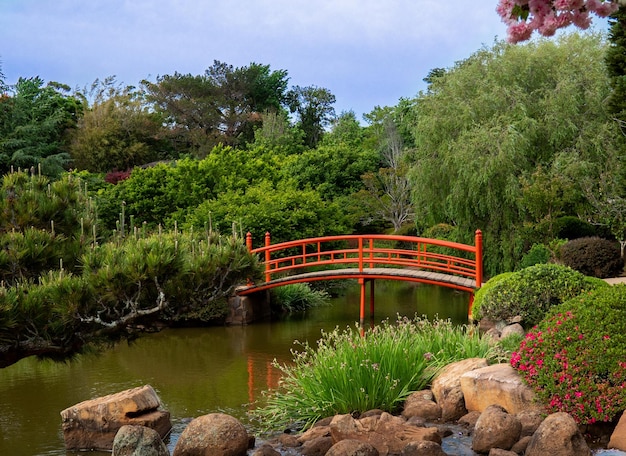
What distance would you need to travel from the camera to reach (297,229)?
67.7 ft

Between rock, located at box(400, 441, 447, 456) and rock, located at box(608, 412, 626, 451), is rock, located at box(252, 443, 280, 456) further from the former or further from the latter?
rock, located at box(608, 412, 626, 451)

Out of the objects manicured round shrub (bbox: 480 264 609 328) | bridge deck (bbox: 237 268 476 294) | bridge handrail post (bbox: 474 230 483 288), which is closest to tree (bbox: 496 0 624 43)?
manicured round shrub (bbox: 480 264 609 328)

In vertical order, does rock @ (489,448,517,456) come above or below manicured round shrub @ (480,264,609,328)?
below

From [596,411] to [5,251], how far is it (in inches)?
209

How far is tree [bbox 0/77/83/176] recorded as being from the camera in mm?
27812

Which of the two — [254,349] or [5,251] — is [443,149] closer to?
[254,349]

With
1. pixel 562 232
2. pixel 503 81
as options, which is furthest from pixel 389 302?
pixel 503 81

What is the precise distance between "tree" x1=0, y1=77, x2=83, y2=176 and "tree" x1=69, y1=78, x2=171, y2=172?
2.27ft

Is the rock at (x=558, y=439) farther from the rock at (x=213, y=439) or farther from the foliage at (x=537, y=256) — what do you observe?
the foliage at (x=537, y=256)

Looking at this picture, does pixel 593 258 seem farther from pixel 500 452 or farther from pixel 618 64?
pixel 500 452

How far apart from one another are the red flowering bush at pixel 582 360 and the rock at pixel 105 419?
3751 mm

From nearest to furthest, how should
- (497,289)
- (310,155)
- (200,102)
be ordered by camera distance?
(497,289) < (310,155) < (200,102)

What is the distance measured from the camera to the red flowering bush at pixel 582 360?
6883mm

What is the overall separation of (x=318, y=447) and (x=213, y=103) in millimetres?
32781
